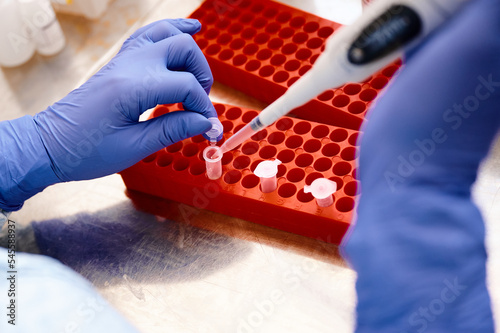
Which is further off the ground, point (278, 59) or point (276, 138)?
point (278, 59)

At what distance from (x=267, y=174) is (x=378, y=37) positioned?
2.07 ft

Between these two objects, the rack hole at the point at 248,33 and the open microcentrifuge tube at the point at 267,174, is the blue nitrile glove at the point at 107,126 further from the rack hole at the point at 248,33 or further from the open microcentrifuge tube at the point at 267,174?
the rack hole at the point at 248,33

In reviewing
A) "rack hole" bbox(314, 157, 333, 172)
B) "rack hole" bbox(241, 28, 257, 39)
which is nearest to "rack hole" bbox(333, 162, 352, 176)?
"rack hole" bbox(314, 157, 333, 172)

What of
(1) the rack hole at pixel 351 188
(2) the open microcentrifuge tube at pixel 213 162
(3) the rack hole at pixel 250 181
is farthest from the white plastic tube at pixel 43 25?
(1) the rack hole at pixel 351 188

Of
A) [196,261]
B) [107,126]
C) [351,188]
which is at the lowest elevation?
[196,261]

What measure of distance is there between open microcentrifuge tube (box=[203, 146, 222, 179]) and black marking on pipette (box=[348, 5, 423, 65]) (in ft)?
2.16

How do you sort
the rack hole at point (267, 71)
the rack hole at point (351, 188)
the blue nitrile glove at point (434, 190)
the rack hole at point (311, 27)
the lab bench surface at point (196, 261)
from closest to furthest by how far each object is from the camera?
the blue nitrile glove at point (434, 190) → the lab bench surface at point (196, 261) → the rack hole at point (351, 188) → the rack hole at point (267, 71) → the rack hole at point (311, 27)

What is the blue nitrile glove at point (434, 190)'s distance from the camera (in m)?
0.84

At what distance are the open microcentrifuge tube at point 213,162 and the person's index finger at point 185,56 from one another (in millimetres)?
238

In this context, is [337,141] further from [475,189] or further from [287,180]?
[475,189]

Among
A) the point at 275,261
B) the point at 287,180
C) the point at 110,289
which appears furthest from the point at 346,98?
the point at 110,289

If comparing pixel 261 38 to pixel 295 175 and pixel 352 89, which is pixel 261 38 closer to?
pixel 352 89

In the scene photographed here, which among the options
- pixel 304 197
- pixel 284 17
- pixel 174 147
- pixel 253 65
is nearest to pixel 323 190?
pixel 304 197

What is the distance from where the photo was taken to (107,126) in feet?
4.84
